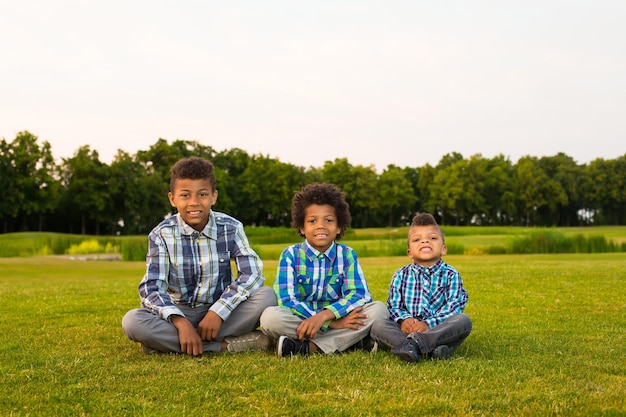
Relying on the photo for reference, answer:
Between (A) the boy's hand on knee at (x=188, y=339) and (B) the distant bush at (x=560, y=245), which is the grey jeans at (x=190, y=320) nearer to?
(A) the boy's hand on knee at (x=188, y=339)

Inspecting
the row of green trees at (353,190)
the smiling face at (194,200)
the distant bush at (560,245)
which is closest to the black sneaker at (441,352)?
the smiling face at (194,200)

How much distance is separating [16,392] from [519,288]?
8.12 metres

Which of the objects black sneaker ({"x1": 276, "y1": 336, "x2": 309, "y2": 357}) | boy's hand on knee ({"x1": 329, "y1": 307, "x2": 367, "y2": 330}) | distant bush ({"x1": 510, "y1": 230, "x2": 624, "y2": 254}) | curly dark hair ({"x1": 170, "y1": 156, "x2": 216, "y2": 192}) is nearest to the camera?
black sneaker ({"x1": 276, "y1": 336, "x2": 309, "y2": 357})

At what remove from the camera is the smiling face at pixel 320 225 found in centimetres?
493

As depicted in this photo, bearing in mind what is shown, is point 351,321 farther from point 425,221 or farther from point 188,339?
point 188,339

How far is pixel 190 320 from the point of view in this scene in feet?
16.7

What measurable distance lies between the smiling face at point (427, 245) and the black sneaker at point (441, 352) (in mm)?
812

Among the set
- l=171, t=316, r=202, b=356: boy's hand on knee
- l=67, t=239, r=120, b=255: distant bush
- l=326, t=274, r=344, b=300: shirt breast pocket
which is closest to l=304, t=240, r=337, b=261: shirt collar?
l=326, t=274, r=344, b=300: shirt breast pocket

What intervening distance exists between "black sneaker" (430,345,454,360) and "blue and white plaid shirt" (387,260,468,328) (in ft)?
1.67

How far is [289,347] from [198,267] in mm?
1040

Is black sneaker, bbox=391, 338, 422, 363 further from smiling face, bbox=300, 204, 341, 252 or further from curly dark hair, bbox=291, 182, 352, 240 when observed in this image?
curly dark hair, bbox=291, 182, 352, 240

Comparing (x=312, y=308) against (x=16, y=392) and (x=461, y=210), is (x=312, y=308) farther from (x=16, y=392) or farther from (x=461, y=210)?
(x=461, y=210)

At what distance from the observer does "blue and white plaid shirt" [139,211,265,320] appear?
485cm

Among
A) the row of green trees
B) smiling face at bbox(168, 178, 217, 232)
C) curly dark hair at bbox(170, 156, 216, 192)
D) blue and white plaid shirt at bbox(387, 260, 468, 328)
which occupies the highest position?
the row of green trees
